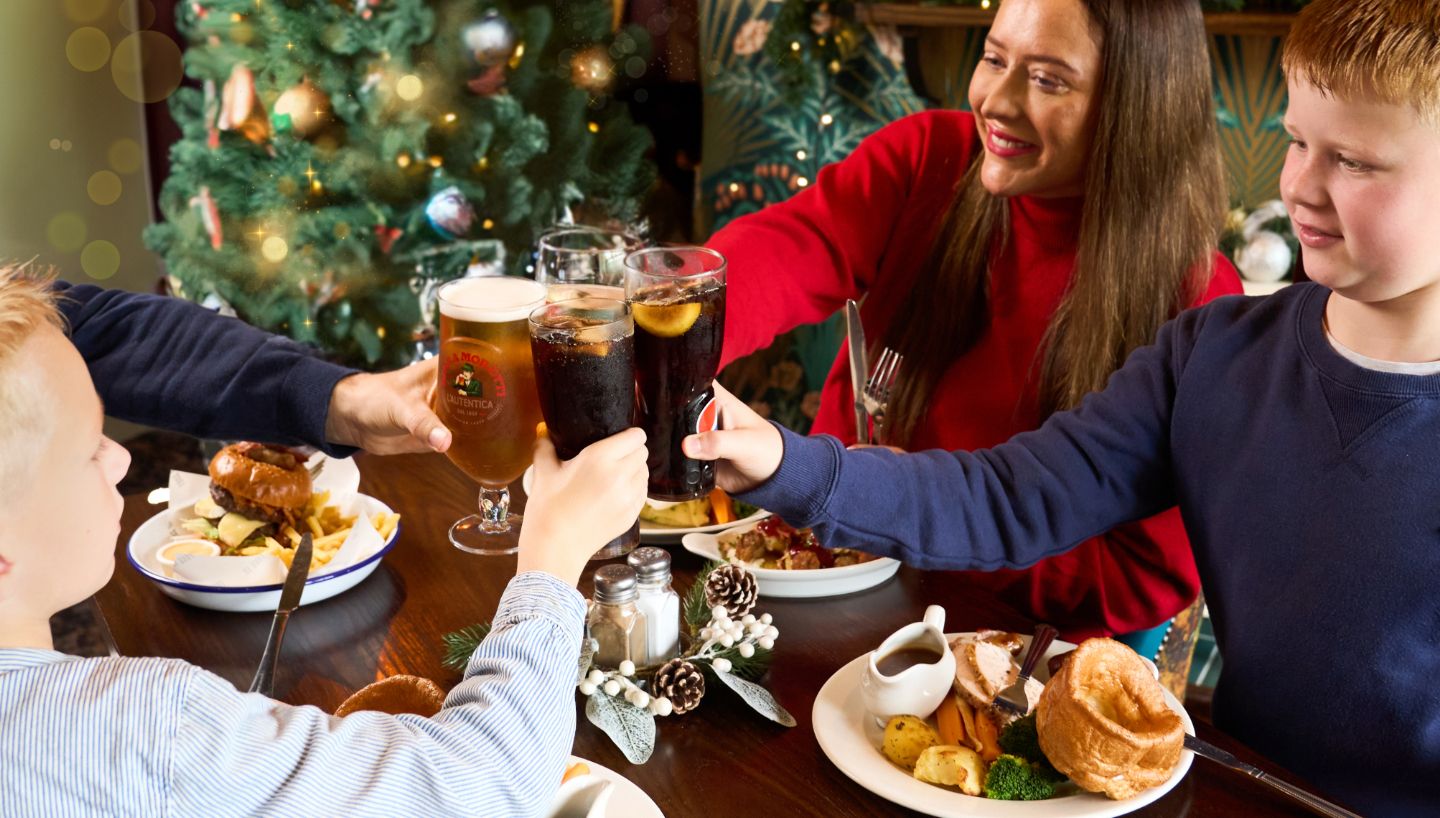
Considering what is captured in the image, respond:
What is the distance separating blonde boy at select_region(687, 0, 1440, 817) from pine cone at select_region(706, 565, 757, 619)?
0.33 ft

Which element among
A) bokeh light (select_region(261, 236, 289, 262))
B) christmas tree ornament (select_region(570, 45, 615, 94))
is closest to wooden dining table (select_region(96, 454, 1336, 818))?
bokeh light (select_region(261, 236, 289, 262))

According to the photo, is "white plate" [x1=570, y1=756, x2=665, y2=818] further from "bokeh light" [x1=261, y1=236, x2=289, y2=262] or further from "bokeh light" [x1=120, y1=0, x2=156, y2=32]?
"bokeh light" [x1=120, y1=0, x2=156, y2=32]

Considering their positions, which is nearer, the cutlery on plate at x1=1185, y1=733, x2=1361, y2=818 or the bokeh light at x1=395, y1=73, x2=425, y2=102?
the cutlery on plate at x1=1185, y1=733, x2=1361, y2=818

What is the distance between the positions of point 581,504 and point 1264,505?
836 mm

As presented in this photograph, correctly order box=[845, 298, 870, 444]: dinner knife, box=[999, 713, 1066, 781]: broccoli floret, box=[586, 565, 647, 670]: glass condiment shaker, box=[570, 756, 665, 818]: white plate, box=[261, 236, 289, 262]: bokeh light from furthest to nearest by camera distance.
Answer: box=[261, 236, 289, 262]: bokeh light, box=[845, 298, 870, 444]: dinner knife, box=[586, 565, 647, 670]: glass condiment shaker, box=[999, 713, 1066, 781]: broccoli floret, box=[570, 756, 665, 818]: white plate

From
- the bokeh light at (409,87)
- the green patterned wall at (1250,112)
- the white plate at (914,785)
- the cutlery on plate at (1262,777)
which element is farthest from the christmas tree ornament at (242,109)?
the cutlery on plate at (1262,777)

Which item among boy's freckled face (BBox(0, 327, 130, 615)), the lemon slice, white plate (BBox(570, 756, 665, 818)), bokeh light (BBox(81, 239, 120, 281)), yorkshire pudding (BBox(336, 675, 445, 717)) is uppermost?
the lemon slice

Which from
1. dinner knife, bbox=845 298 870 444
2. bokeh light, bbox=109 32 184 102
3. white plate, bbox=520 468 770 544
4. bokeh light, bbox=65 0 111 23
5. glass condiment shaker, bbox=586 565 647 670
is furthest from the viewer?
bokeh light, bbox=109 32 184 102

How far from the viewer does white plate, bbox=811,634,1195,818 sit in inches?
46.1

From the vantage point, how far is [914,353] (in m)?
2.21

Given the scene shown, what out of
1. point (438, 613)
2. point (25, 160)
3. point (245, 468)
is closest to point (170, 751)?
point (438, 613)

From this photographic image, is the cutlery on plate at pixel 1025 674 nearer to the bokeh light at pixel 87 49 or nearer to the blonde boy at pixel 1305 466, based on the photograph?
the blonde boy at pixel 1305 466

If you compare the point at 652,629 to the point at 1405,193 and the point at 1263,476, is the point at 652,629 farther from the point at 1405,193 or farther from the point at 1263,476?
the point at 1405,193

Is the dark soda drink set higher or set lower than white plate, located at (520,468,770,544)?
higher
